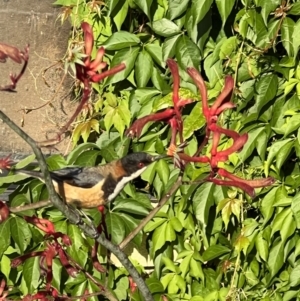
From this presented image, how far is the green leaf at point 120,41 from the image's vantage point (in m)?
2.39

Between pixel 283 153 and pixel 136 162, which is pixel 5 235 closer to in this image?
pixel 283 153

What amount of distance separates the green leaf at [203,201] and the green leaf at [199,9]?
0.51 meters

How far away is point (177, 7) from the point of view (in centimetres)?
230

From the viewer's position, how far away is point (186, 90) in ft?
7.69

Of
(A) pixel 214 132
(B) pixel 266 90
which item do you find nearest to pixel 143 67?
(B) pixel 266 90

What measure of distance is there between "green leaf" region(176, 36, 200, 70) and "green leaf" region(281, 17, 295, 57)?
266 mm

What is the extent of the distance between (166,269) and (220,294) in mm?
225

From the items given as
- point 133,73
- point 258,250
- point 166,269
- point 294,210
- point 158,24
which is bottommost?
point 166,269

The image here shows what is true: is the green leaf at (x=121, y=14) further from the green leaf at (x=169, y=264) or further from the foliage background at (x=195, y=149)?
the green leaf at (x=169, y=264)

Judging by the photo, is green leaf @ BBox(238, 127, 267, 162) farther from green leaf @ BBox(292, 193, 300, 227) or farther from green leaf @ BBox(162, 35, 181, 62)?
green leaf @ BBox(162, 35, 181, 62)

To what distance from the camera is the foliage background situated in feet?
7.48

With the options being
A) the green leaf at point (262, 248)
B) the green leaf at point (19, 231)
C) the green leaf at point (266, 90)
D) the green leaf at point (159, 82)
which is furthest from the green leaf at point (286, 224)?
the green leaf at point (19, 231)

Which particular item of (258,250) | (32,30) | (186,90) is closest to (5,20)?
(32,30)

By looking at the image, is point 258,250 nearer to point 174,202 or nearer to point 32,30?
point 174,202
